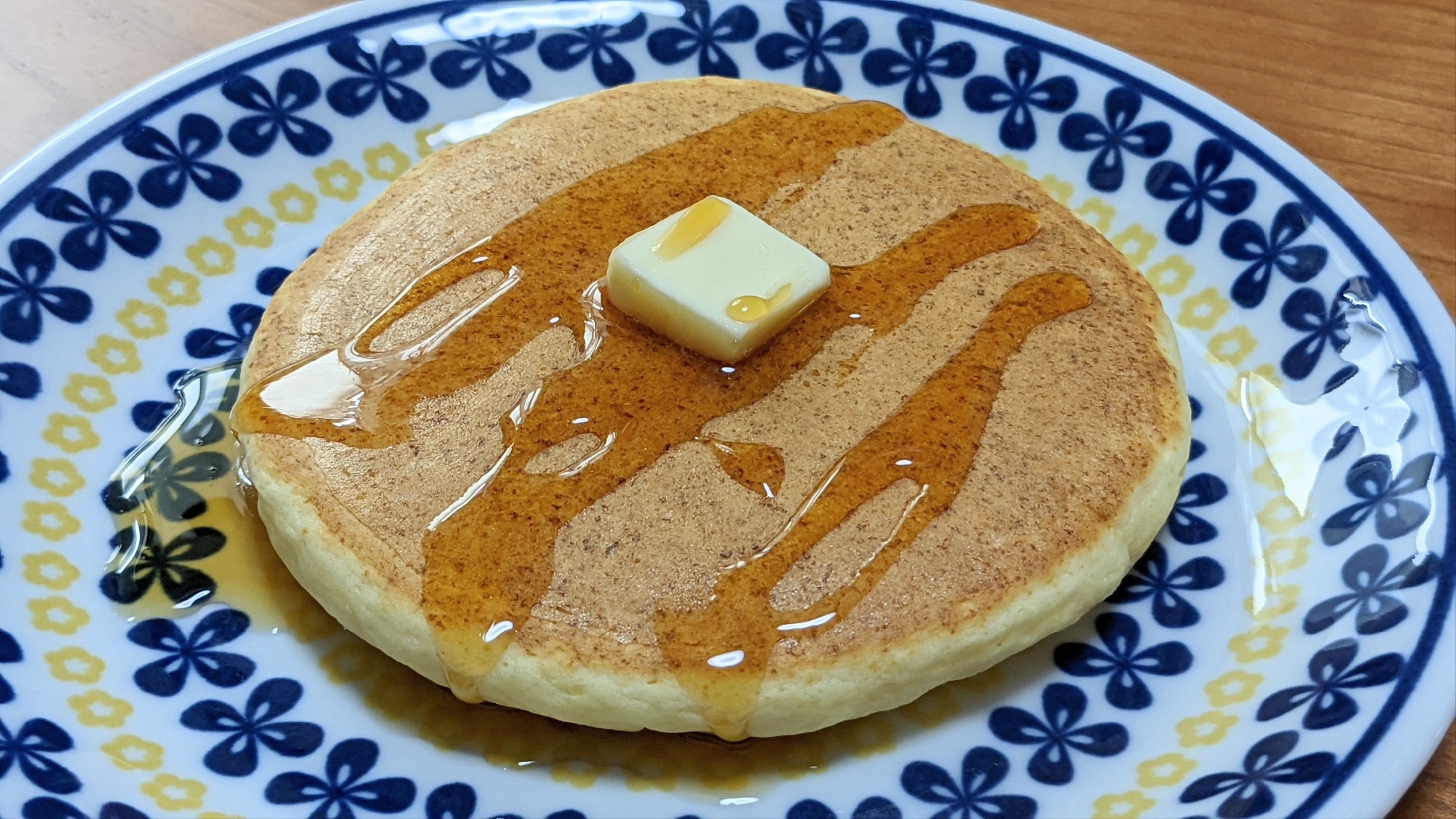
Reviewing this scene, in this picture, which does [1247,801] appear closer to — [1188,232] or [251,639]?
[1188,232]

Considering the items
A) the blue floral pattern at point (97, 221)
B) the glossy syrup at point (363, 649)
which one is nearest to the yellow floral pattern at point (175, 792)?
the glossy syrup at point (363, 649)

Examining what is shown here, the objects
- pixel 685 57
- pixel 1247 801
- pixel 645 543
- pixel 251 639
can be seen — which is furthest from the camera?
pixel 685 57

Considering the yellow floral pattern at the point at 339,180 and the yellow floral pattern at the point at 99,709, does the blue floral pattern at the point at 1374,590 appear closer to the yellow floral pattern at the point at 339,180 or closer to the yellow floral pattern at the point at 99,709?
the yellow floral pattern at the point at 99,709

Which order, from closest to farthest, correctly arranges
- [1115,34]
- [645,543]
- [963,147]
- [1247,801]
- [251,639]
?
[1247,801]
[645,543]
[251,639]
[963,147]
[1115,34]

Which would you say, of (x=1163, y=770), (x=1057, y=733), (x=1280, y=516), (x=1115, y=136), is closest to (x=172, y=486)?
(x=1057, y=733)

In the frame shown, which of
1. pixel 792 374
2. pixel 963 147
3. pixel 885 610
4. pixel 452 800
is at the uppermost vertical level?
pixel 963 147

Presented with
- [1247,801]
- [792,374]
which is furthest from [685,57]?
[1247,801]
